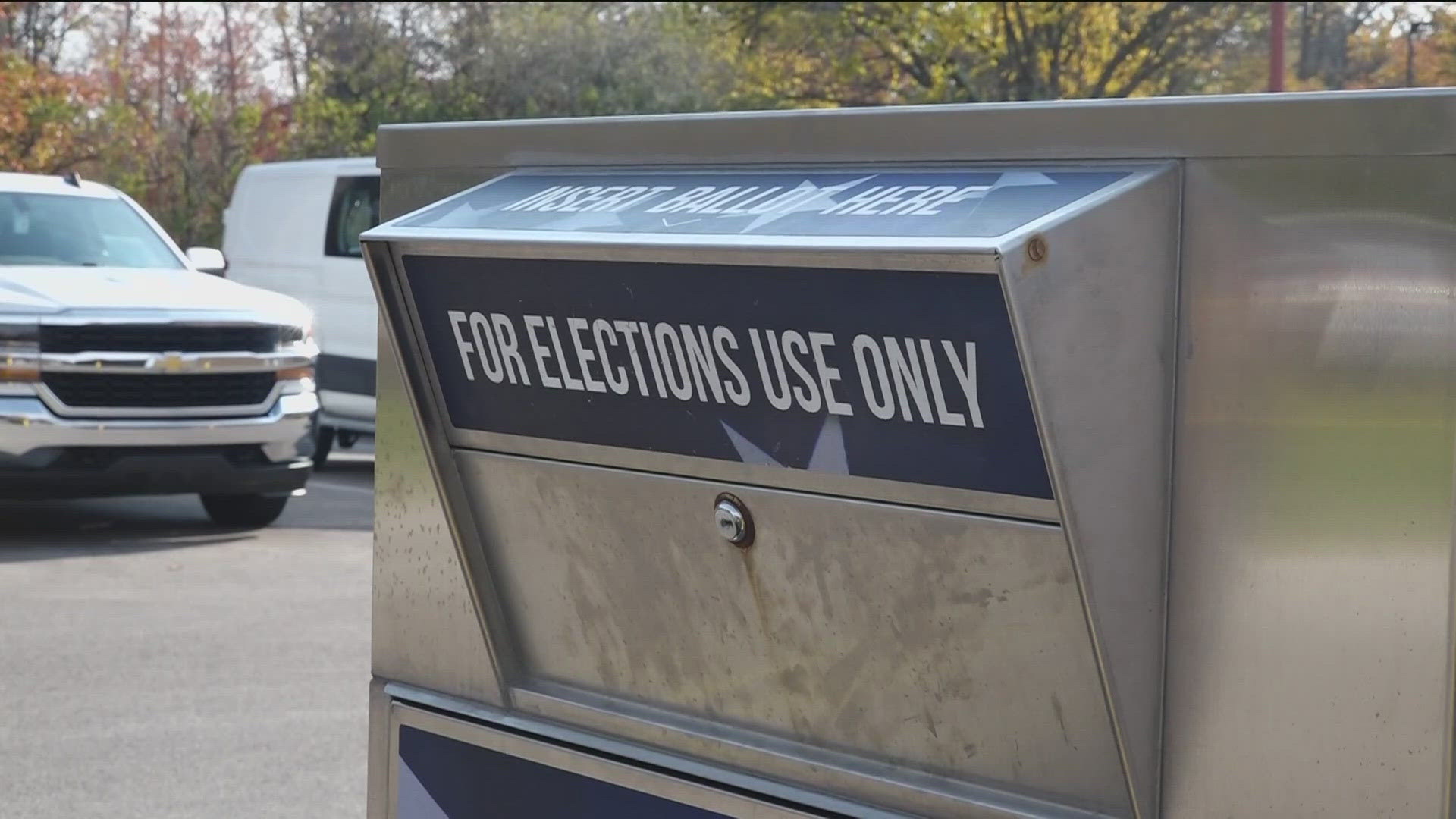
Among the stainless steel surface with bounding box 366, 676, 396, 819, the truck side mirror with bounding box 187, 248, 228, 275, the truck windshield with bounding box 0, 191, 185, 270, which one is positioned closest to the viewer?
the stainless steel surface with bounding box 366, 676, 396, 819

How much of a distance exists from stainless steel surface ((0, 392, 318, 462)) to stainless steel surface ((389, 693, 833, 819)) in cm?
641

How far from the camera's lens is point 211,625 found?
7.13 metres

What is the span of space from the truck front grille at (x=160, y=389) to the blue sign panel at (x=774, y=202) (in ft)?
22.3

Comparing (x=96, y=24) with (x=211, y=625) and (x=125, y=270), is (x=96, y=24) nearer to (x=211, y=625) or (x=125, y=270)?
(x=125, y=270)

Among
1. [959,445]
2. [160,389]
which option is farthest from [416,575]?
[160,389]

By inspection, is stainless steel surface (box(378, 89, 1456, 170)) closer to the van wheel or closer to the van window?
the van window

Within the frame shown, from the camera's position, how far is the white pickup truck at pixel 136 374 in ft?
27.9

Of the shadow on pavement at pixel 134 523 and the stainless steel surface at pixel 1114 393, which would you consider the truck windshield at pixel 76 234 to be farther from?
the stainless steel surface at pixel 1114 393

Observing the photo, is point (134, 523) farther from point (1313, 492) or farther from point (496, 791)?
point (1313, 492)

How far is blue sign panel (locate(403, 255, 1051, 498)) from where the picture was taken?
1.78m

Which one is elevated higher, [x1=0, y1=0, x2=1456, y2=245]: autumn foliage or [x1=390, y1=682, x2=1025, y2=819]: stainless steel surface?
[x1=390, y1=682, x2=1025, y2=819]: stainless steel surface

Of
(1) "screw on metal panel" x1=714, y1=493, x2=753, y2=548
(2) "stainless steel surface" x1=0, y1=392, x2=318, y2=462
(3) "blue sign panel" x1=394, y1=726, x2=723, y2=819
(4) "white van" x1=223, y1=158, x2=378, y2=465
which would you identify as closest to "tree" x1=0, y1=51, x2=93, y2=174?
(4) "white van" x1=223, y1=158, x2=378, y2=465

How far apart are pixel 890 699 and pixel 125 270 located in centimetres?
823

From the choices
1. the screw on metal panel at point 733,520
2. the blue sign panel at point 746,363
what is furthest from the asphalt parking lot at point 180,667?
the screw on metal panel at point 733,520
